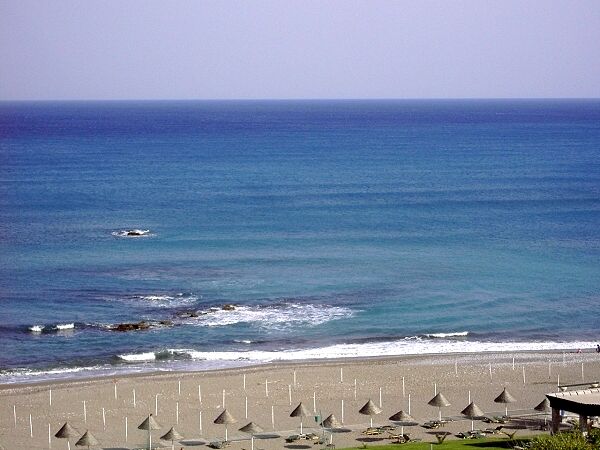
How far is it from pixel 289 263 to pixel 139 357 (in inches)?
1031

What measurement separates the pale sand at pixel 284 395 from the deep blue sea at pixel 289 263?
11.3 ft

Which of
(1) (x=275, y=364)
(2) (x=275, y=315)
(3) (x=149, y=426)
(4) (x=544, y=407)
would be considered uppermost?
(3) (x=149, y=426)

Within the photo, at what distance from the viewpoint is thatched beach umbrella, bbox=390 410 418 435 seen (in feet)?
143

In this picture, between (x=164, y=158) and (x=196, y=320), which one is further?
(x=164, y=158)

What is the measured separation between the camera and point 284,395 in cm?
4991

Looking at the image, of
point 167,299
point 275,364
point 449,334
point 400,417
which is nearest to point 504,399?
point 400,417

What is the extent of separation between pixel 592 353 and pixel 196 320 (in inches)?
958

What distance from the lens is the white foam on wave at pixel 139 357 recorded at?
57125 millimetres

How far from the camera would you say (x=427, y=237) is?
304 feet

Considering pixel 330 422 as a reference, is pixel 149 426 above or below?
above

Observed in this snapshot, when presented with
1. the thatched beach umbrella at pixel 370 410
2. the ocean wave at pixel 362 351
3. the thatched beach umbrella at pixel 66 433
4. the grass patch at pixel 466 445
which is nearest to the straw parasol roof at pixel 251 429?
the grass patch at pixel 466 445

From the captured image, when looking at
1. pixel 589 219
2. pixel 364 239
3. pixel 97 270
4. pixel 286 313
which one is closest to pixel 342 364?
pixel 286 313

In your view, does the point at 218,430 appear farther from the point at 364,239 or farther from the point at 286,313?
the point at 364,239

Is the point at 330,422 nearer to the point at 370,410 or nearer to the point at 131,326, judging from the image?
the point at 370,410
